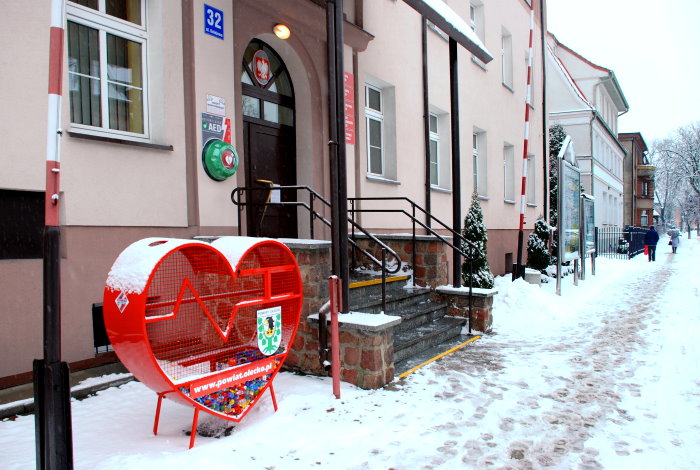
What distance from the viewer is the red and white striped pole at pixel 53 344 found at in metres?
2.42

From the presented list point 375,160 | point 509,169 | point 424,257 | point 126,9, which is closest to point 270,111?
point 126,9

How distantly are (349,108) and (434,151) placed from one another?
141 inches

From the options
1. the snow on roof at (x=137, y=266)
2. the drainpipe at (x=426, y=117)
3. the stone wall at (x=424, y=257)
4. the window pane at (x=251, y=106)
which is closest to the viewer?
the snow on roof at (x=137, y=266)

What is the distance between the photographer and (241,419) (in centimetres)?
350

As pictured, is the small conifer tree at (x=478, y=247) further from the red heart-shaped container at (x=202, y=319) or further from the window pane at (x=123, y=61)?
the window pane at (x=123, y=61)

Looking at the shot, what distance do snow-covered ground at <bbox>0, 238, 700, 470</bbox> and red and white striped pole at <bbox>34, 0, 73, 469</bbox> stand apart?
588 mm

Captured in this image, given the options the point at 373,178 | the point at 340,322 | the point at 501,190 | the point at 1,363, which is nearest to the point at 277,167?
the point at 373,178

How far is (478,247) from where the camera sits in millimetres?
9070

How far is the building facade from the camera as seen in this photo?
13.3 ft

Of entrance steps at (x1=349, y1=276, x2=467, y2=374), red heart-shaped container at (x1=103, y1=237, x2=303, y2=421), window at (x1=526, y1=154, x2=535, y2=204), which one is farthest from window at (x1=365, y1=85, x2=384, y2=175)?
window at (x1=526, y1=154, x2=535, y2=204)

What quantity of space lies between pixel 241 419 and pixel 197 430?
32 centimetres

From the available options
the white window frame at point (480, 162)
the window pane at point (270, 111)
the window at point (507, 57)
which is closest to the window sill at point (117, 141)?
the window pane at point (270, 111)

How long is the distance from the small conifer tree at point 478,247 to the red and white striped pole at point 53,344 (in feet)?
24.7

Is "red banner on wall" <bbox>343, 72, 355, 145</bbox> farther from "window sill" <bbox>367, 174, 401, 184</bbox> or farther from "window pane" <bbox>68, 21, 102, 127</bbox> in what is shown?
"window pane" <bbox>68, 21, 102, 127</bbox>
